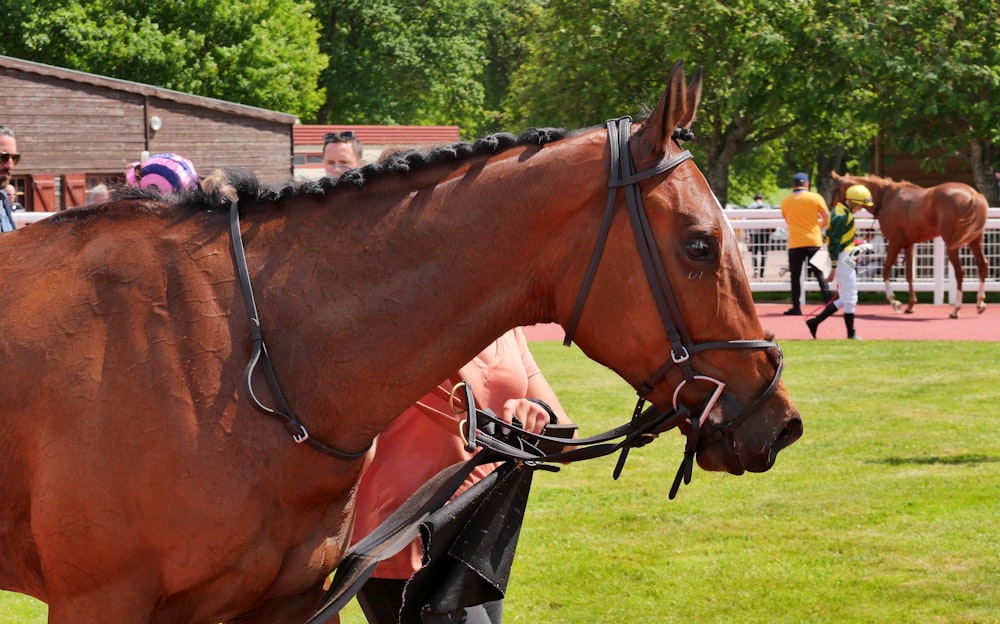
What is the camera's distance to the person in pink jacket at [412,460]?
3.90 m

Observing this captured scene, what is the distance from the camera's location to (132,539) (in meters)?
2.83

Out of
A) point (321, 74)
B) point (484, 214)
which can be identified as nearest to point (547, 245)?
point (484, 214)

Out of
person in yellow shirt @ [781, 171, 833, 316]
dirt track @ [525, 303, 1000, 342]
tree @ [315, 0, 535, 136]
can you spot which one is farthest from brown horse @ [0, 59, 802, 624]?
tree @ [315, 0, 535, 136]

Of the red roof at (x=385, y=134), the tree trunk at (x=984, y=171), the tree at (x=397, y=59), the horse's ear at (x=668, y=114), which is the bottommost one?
the tree trunk at (x=984, y=171)

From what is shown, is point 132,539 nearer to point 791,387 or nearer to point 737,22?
point 791,387

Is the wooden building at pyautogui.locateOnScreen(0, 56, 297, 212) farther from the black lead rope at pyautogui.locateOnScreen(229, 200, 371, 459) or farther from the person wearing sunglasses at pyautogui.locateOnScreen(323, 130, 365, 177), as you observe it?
the black lead rope at pyautogui.locateOnScreen(229, 200, 371, 459)

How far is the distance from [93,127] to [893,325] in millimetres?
17227

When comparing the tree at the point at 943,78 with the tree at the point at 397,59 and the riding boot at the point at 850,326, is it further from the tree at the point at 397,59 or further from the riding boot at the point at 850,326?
the tree at the point at 397,59

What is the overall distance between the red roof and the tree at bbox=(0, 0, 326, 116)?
114 cm

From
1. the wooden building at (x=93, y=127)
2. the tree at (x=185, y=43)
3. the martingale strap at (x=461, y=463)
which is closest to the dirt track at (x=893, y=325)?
the wooden building at (x=93, y=127)

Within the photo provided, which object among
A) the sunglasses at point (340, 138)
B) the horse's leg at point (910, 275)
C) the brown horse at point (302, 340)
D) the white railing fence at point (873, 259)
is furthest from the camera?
the white railing fence at point (873, 259)

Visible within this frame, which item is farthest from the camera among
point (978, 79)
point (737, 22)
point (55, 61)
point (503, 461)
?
point (55, 61)

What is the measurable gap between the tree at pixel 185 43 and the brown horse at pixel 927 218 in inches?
950

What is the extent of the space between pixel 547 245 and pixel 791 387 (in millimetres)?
9439
